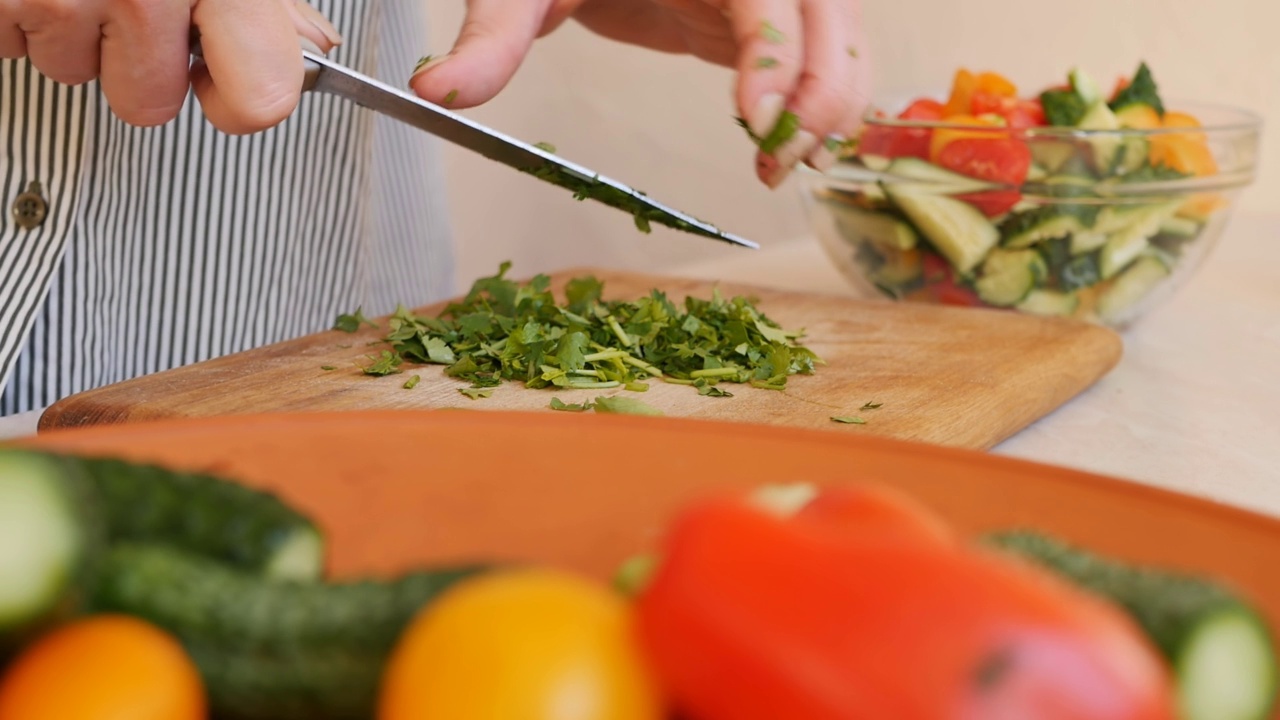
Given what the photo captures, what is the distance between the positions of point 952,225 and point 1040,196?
0.10 metres

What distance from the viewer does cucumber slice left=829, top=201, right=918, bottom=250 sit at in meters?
1.56

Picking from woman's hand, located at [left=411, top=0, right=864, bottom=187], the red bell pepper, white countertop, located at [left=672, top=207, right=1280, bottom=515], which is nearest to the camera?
the red bell pepper

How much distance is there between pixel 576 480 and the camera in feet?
1.39

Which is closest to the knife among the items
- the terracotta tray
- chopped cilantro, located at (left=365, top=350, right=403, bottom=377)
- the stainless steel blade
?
the stainless steel blade

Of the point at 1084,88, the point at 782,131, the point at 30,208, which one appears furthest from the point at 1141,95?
the point at 30,208

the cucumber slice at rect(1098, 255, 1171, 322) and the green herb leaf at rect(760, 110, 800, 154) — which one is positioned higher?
the green herb leaf at rect(760, 110, 800, 154)

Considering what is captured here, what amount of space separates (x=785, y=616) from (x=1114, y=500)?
18 cm

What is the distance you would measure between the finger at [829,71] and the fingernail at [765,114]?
0.05 m

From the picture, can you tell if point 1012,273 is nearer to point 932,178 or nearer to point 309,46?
point 932,178

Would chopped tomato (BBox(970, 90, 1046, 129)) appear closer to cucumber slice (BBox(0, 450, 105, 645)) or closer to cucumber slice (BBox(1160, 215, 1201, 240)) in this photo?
cucumber slice (BBox(1160, 215, 1201, 240))

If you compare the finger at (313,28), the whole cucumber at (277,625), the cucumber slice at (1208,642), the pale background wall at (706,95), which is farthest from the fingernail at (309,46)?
the pale background wall at (706,95)

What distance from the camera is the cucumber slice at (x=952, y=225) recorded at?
1.49m

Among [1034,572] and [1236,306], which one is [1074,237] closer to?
[1236,306]

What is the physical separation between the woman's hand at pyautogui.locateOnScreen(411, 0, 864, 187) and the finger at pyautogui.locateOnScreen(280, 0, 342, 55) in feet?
0.32
